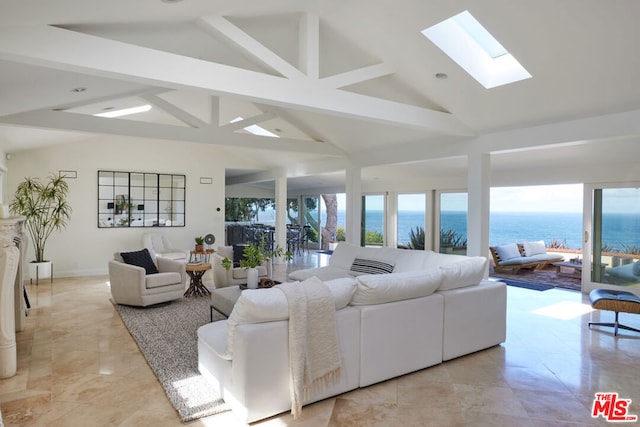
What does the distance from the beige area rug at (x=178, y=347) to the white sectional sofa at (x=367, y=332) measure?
0.15 meters

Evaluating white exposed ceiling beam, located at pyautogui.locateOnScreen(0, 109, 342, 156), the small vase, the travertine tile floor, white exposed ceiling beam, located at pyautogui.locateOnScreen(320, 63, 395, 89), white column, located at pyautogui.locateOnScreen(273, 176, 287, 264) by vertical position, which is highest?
white exposed ceiling beam, located at pyautogui.locateOnScreen(320, 63, 395, 89)

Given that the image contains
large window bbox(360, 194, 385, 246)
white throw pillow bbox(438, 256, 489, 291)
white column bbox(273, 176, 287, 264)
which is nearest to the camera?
white throw pillow bbox(438, 256, 489, 291)

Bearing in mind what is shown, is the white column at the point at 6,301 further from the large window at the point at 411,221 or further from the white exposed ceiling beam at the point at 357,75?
the large window at the point at 411,221

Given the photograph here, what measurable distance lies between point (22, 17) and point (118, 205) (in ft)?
22.4

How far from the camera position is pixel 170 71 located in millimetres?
2975

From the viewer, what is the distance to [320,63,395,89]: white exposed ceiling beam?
390cm

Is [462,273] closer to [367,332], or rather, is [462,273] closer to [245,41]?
[367,332]

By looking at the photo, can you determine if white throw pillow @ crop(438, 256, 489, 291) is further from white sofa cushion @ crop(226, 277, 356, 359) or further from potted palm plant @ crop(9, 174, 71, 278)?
potted palm plant @ crop(9, 174, 71, 278)

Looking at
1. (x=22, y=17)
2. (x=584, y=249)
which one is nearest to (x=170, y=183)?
(x=22, y=17)

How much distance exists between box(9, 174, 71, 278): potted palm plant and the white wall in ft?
0.55

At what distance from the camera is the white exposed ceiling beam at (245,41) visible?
330 cm

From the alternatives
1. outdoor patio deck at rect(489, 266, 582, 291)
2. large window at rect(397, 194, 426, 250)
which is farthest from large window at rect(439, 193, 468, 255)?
outdoor patio deck at rect(489, 266, 582, 291)

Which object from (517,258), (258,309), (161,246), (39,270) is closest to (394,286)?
(258,309)

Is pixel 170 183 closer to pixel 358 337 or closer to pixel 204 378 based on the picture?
pixel 204 378
